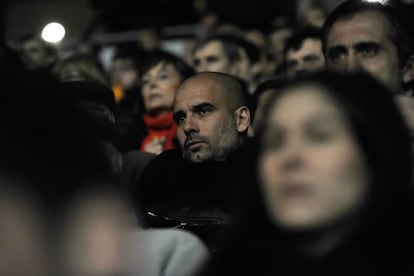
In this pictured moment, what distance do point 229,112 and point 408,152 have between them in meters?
1.77

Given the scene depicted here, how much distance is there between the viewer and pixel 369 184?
71.5 inches

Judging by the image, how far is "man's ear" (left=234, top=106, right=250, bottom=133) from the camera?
11.7 ft

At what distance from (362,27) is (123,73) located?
372 cm

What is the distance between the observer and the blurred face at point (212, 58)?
5367 mm

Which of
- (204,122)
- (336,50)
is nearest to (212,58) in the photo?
(204,122)

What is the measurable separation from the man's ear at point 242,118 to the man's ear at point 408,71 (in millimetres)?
671

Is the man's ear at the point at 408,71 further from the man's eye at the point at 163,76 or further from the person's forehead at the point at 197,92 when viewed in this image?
the man's eye at the point at 163,76

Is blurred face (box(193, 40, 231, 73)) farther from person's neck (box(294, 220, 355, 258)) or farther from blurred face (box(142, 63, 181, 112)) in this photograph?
person's neck (box(294, 220, 355, 258))

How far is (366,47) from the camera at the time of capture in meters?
3.38

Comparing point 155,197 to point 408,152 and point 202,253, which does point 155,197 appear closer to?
point 202,253

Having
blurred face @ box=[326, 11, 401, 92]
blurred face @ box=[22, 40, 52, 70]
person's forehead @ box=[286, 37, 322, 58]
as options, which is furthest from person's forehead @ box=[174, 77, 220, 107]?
blurred face @ box=[22, 40, 52, 70]

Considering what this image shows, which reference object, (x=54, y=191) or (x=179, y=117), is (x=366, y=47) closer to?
(x=179, y=117)

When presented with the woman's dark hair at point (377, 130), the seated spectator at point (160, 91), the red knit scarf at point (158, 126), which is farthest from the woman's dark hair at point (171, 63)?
the woman's dark hair at point (377, 130)

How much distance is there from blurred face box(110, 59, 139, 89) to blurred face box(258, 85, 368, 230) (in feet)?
15.6
